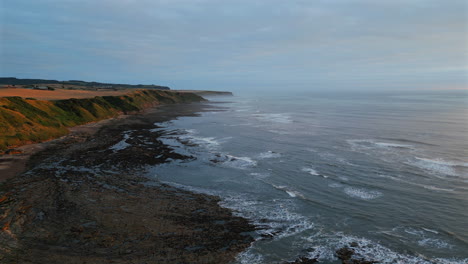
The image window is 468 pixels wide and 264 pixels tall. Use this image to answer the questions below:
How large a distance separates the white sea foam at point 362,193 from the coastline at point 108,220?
947 cm

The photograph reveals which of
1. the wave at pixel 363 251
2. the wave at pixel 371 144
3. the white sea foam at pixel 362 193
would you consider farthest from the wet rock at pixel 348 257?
the wave at pixel 371 144

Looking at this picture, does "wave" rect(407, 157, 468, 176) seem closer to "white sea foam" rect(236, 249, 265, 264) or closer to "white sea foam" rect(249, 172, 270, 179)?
"white sea foam" rect(249, 172, 270, 179)

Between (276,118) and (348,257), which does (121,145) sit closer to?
(348,257)

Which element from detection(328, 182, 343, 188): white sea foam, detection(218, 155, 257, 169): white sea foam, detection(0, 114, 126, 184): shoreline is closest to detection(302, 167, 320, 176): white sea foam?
detection(328, 182, 343, 188): white sea foam

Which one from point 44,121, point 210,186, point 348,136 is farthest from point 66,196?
point 348,136

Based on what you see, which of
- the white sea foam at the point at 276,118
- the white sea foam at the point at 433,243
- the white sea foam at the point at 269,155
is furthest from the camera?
the white sea foam at the point at 276,118

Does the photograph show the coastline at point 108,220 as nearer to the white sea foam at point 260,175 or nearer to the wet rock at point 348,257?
the wet rock at point 348,257

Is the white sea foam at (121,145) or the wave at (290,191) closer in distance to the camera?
the wave at (290,191)

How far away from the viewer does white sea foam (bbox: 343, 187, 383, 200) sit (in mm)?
21498

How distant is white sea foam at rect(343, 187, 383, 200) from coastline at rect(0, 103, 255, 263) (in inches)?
373

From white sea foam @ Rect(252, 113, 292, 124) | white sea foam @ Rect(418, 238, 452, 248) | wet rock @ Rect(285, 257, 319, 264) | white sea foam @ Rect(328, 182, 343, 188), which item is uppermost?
white sea foam @ Rect(252, 113, 292, 124)

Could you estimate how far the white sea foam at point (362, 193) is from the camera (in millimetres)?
21498

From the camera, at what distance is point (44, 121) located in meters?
45.5

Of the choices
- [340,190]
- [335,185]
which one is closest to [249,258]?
[340,190]
